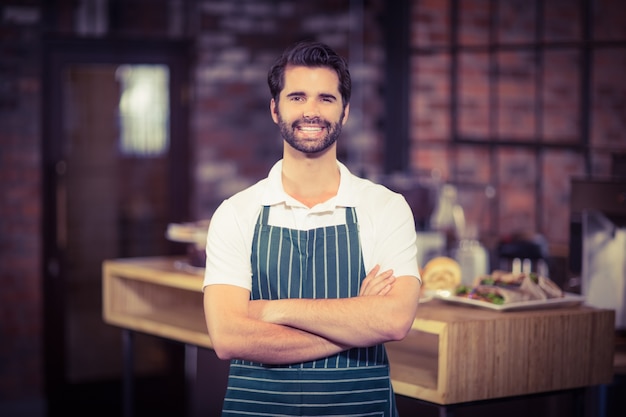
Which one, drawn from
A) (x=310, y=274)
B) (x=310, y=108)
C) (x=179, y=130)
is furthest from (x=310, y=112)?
(x=179, y=130)

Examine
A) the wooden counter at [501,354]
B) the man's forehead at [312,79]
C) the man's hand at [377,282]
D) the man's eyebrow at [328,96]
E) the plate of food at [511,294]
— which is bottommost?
the wooden counter at [501,354]

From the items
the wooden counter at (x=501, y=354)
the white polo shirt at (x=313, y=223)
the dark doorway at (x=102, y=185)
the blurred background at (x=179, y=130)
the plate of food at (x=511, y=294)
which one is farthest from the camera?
the dark doorway at (x=102, y=185)

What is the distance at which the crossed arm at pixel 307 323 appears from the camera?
2289 millimetres

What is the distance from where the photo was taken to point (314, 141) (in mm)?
2254

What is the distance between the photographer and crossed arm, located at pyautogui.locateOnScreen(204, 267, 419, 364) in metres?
2.29

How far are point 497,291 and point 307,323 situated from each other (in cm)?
100

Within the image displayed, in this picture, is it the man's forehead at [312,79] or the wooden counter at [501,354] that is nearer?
the man's forehead at [312,79]

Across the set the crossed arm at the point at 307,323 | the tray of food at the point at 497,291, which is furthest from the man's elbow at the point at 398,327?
the tray of food at the point at 497,291

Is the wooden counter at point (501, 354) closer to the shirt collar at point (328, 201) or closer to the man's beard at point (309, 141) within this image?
the shirt collar at point (328, 201)

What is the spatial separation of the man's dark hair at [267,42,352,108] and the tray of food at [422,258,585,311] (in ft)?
3.41

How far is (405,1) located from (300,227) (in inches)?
133

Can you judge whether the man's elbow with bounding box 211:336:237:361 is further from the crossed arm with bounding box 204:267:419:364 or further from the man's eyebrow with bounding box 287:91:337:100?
the man's eyebrow with bounding box 287:91:337:100

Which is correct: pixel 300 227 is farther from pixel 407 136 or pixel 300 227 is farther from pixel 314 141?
pixel 407 136

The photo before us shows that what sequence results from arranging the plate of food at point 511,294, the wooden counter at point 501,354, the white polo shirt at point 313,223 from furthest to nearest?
the plate of food at point 511,294
the wooden counter at point 501,354
the white polo shirt at point 313,223
